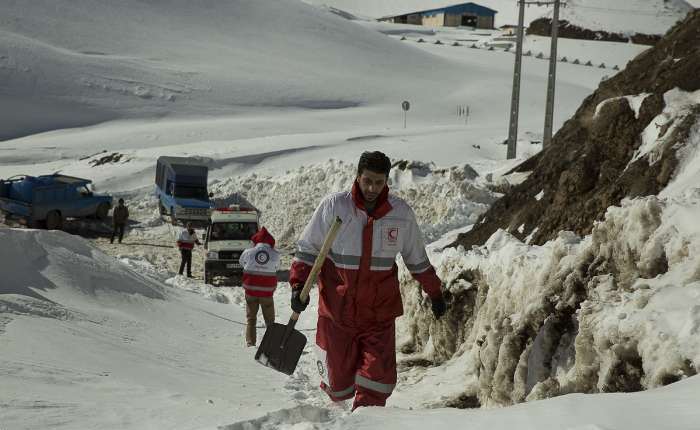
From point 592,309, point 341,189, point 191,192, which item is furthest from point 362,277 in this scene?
point 191,192

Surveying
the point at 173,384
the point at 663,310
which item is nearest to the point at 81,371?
the point at 173,384

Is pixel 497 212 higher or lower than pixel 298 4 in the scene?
lower

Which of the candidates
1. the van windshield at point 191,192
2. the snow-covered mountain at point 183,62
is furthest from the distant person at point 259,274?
the snow-covered mountain at point 183,62

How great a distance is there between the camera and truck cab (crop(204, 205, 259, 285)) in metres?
A: 18.5

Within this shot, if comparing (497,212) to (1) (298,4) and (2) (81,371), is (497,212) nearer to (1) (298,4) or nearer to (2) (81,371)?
(2) (81,371)

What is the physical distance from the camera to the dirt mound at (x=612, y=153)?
9.02 metres

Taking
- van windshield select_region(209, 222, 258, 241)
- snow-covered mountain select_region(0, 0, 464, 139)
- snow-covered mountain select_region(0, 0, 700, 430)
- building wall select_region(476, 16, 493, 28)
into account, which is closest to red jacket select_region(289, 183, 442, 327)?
snow-covered mountain select_region(0, 0, 700, 430)

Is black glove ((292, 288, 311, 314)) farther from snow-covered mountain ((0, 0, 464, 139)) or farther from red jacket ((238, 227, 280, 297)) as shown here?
snow-covered mountain ((0, 0, 464, 139))

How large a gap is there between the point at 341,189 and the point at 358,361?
68.1 ft

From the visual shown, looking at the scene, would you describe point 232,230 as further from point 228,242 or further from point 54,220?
point 54,220

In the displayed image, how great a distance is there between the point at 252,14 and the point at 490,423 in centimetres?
8078

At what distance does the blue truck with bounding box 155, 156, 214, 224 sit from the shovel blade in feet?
68.5

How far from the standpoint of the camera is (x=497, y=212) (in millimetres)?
13312

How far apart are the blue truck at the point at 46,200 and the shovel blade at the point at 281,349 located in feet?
66.4
